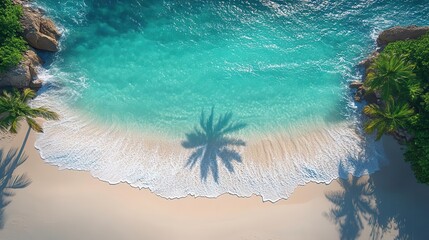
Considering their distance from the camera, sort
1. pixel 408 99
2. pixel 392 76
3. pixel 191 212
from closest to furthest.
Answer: pixel 392 76, pixel 408 99, pixel 191 212

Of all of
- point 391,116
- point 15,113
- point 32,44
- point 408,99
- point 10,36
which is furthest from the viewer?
point 32,44

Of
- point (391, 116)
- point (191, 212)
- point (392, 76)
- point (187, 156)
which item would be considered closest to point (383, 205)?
point (391, 116)

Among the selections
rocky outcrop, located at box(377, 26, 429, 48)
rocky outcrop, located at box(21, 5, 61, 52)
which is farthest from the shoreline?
rocky outcrop, located at box(377, 26, 429, 48)

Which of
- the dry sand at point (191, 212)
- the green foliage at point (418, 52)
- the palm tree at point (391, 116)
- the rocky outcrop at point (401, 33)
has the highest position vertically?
the rocky outcrop at point (401, 33)

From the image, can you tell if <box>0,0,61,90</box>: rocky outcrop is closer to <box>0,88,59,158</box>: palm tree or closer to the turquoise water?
the turquoise water

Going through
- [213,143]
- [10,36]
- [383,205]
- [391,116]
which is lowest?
[383,205]

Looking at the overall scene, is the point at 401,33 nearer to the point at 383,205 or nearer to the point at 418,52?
the point at 418,52

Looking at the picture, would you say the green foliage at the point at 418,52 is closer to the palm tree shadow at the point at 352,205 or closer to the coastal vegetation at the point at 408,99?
the coastal vegetation at the point at 408,99

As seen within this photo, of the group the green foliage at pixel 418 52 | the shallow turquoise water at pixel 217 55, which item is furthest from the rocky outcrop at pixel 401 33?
the green foliage at pixel 418 52
